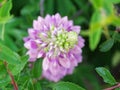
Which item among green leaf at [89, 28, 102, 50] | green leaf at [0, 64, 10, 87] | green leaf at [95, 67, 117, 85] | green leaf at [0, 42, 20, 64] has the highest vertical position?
green leaf at [89, 28, 102, 50]

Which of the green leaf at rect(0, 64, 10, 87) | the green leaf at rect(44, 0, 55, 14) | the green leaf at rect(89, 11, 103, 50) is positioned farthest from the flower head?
the green leaf at rect(44, 0, 55, 14)

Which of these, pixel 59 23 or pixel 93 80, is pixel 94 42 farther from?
pixel 93 80

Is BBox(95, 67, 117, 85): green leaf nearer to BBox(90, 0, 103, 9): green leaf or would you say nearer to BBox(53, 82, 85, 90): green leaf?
BBox(53, 82, 85, 90): green leaf

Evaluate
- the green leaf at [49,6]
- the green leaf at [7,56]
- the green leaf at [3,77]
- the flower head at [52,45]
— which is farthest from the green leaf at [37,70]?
the green leaf at [49,6]

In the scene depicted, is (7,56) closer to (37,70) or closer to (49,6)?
(37,70)

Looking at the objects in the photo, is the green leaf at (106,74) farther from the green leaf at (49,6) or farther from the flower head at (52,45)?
the green leaf at (49,6)

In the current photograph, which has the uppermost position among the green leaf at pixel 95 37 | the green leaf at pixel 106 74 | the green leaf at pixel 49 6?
the green leaf at pixel 49 6

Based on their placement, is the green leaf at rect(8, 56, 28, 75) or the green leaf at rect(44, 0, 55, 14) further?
the green leaf at rect(44, 0, 55, 14)

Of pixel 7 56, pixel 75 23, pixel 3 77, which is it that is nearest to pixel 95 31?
pixel 7 56

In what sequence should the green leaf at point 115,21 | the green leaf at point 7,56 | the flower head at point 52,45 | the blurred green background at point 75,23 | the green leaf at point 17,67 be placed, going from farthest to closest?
the blurred green background at point 75,23 < the flower head at point 52,45 < the green leaf at point 17,67 < the green leaf at point 7,56 < the green leaf at point 115,21

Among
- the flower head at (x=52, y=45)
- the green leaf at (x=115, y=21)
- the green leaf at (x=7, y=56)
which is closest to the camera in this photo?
the green leaf at (x=115, y=21)

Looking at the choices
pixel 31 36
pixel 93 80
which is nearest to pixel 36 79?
pixel 31 36
